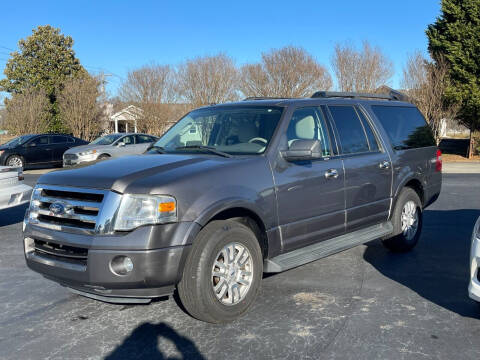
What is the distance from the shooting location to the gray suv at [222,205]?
3.48 m

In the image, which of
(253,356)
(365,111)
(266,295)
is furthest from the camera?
(365,111)

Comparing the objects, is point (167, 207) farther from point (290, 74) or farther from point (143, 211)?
point (290, 74)

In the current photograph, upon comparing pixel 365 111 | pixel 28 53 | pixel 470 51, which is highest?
pixel 28 53

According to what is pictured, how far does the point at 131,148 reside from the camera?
18641 mm

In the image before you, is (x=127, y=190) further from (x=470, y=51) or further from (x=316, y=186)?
(x=470, y=51)

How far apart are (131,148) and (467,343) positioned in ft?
53.9

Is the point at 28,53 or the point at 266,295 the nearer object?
the point at 266,295

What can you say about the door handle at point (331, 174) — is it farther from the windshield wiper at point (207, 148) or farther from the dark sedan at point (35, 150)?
the dark sedan at point (35, 150)

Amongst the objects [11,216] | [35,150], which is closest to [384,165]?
[11,216]

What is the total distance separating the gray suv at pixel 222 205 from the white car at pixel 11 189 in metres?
3.52

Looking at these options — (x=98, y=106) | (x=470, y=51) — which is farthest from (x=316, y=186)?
(x=98, y=106)

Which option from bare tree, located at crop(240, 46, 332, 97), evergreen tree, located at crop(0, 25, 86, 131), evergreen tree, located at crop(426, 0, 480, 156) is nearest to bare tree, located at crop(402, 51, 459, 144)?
evergreen tree, located at crop(426, 0, 480, 156)

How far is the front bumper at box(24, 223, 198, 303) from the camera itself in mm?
3416

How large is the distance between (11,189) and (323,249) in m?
5.22
